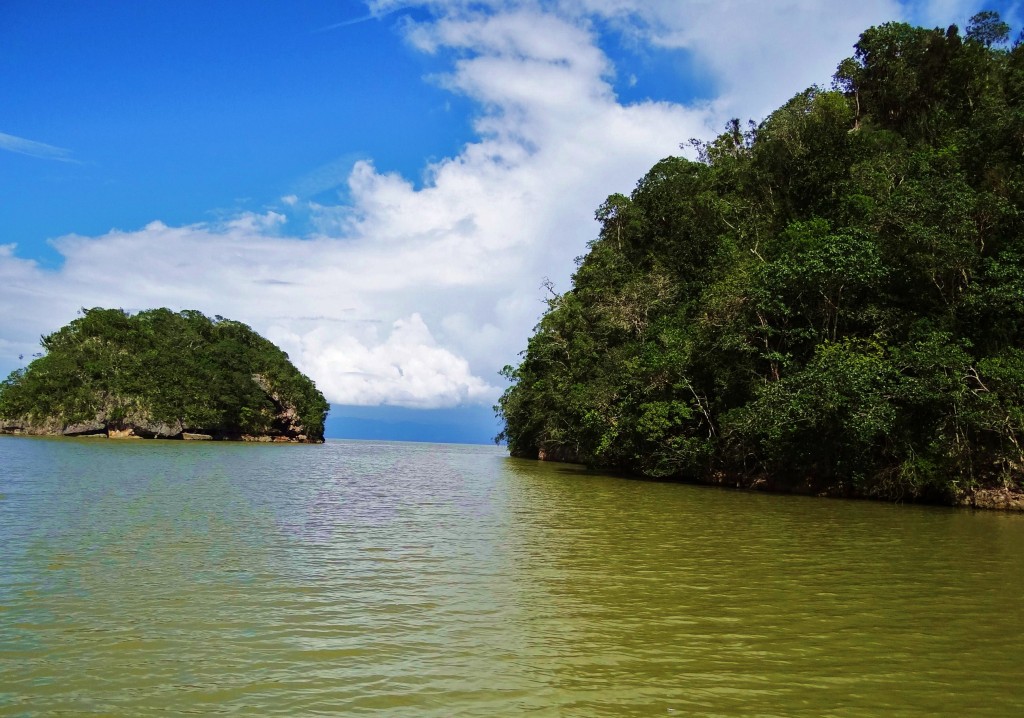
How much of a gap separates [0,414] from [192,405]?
73.3 feet

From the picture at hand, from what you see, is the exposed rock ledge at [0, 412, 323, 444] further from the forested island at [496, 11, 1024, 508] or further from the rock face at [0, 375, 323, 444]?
the forested island at [496, 11, 1024, 508]

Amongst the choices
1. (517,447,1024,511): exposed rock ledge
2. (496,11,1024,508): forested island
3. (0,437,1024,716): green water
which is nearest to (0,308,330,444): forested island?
(496,11,1024,508): forested island

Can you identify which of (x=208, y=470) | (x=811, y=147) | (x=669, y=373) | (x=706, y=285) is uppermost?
(x=811, y=147)

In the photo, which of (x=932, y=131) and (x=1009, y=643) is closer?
(x=1009, y=643)

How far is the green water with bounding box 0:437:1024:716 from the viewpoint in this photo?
5125mm

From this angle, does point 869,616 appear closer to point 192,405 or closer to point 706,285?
point 706,285

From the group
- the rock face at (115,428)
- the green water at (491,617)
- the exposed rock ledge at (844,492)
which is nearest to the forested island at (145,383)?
the rock face at (115,428)

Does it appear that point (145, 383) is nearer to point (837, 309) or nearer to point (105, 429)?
A: point (105, 429)

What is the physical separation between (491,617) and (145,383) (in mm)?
88921

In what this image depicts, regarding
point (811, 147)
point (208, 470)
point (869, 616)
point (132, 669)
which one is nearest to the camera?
point (132, 669)

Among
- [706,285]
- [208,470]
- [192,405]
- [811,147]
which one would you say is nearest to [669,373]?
[706,285]

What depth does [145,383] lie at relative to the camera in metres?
83.2

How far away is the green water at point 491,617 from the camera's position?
5125 millimetres

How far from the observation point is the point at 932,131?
38781 millimetres
